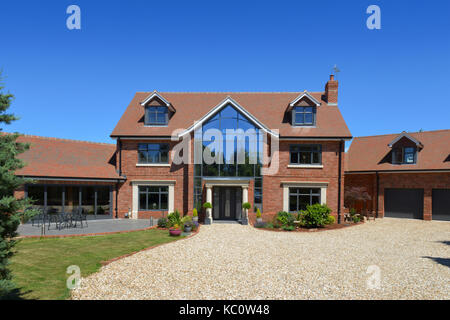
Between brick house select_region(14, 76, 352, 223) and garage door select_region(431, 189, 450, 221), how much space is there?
8987 mm

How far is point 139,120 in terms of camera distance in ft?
75.8

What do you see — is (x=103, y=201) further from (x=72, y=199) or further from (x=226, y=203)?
(x=226, y=203)

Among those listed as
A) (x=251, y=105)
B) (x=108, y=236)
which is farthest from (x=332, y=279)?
(x=251, y=105)

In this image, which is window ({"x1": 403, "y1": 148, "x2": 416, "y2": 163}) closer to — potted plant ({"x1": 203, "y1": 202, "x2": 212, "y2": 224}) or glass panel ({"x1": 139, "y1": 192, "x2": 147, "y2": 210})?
potted plant ({"x1": 203, "y1": 202, "x2": 212, "y2": 224})

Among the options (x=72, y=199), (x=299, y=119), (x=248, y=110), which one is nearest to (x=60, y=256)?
(x=72, y=199)

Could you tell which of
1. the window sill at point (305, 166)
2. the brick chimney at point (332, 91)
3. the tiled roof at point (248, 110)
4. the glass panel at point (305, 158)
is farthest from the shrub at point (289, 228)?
the brick chimney at point (332, 91)

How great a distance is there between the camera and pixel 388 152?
993 inches

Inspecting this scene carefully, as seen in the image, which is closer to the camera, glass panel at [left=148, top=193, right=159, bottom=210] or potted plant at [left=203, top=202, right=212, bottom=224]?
potted plant at [left=203, top=202, right=212, bottom=224]

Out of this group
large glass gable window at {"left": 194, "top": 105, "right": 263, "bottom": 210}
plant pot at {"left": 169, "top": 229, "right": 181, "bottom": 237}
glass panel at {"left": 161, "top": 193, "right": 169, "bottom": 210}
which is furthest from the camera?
glass panel at {"left": 161, "top": 193, "right": 169, "bottom": 210}

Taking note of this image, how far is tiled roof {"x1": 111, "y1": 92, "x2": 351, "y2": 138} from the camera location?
2155 cm

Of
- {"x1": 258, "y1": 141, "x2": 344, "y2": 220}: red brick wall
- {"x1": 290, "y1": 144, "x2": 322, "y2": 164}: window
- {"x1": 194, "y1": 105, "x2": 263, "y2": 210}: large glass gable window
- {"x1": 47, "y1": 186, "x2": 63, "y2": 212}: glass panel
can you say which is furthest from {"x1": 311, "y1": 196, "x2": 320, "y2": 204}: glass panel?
{"x1": 47, "y1": 186, "x2": 63, "y2": 212}: glass panel

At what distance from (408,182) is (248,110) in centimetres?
1602

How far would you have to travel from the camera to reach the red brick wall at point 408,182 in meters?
22.1
